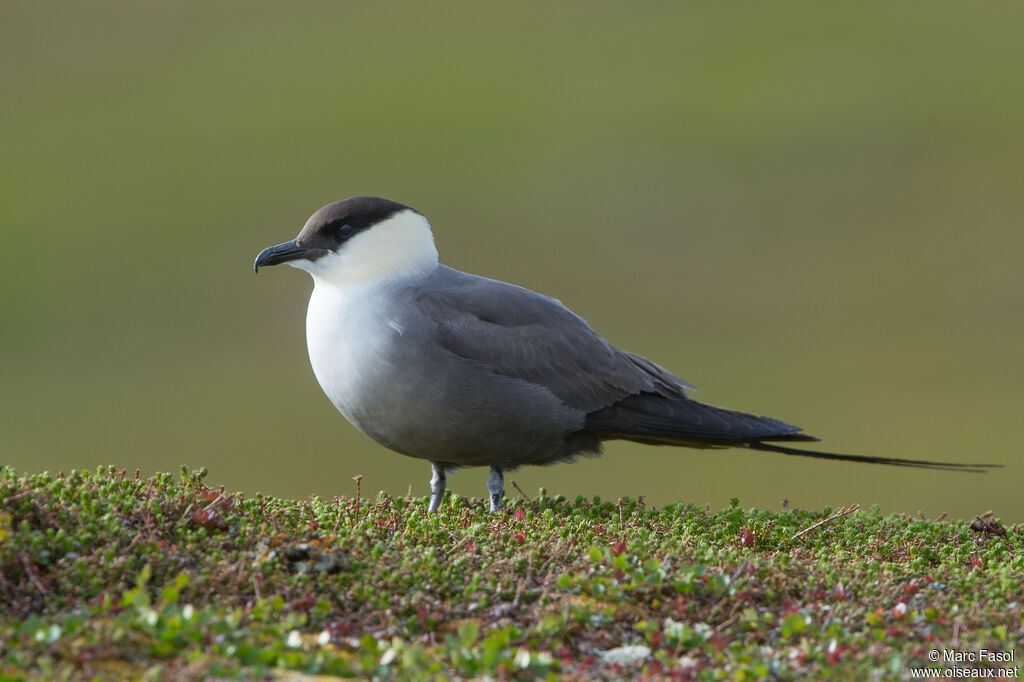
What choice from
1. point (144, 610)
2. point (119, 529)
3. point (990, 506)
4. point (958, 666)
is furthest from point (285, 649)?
point (990, 506)

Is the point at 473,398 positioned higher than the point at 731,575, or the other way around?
the point at 473,398

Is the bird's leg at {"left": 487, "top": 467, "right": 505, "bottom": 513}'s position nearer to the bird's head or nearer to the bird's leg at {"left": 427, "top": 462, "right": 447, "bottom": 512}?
the bird's leg at {"left": 427, "top": 462, "right": 447, "bottom": 512}

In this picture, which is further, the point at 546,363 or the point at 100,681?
the point at 546,363

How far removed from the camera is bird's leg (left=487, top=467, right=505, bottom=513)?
6750 millimetres

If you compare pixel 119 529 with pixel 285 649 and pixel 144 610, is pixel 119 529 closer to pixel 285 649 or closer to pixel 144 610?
pixel 144 610

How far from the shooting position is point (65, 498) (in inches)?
200

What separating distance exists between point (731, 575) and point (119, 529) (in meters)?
2.44

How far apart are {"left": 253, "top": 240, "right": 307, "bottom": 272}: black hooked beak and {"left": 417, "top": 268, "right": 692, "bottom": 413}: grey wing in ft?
2.74

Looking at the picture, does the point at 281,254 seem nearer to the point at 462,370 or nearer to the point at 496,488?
the point at 462,370

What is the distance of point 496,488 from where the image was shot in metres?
6.90

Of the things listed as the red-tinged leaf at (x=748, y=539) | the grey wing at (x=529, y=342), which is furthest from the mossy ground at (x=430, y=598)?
the grey wing at (x=529, y=342)

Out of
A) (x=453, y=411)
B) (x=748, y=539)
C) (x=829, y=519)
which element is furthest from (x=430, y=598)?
(x=829, y=519)

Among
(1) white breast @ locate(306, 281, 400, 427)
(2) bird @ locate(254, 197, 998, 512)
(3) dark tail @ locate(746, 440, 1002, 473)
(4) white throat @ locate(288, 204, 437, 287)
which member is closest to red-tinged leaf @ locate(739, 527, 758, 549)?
(3) dark tail @ locate(746, 440, 1002, 473)

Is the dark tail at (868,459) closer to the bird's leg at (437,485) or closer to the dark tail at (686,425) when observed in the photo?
the dark tail at (686,425)
